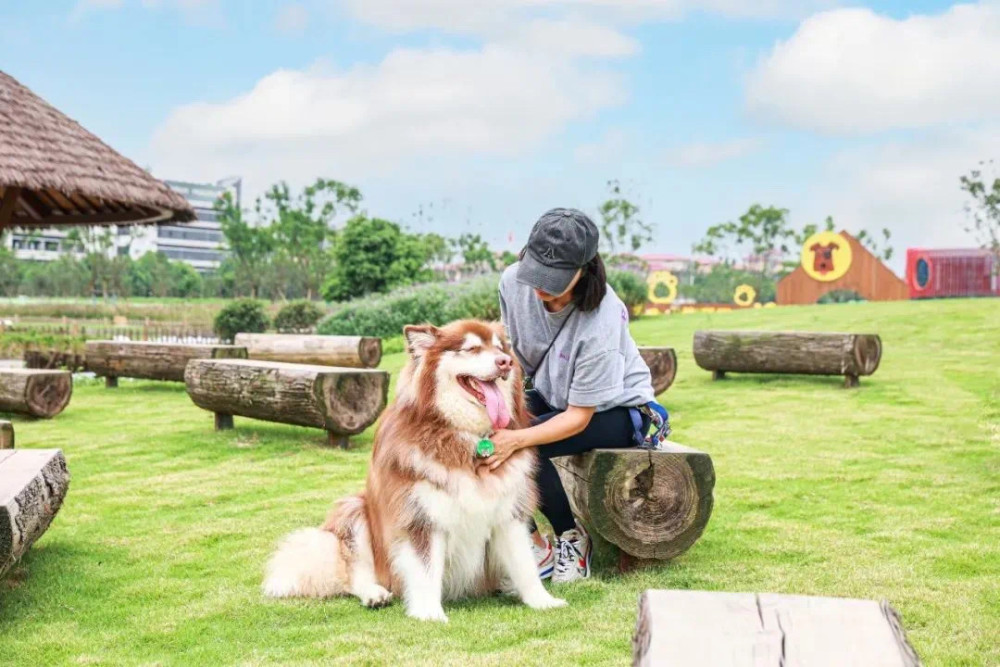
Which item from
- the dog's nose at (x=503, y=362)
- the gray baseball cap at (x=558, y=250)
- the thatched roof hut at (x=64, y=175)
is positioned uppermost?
the thatched roof hut at (x=64, y=175)

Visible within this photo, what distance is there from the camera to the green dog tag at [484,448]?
163 inches

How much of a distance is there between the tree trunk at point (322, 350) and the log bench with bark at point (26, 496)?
34.6 feet

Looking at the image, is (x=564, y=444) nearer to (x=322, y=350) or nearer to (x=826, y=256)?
(x=322, y=350)

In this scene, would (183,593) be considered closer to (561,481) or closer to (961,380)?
(561,481)

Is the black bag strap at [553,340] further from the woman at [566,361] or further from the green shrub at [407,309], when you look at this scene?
the green shrub at [407,309]

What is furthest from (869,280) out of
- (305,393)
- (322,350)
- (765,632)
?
(765,632)

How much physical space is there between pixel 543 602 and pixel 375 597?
28.6 inches

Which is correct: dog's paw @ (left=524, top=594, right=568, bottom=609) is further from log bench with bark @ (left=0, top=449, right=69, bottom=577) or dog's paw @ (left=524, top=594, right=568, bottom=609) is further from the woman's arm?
log bench with bark @ (left=0, top=449, right=69, bottom=577)

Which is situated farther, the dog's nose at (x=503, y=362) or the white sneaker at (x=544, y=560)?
the white sneaker at (x=544, y=560)

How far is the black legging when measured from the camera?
476 centimetres

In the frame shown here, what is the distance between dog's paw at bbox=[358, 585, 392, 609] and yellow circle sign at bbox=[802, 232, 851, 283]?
2954cm

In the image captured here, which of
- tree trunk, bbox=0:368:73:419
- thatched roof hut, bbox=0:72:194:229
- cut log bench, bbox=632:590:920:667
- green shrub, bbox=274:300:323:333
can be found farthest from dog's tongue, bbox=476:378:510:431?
green shrub, bbox=274:300:323:333

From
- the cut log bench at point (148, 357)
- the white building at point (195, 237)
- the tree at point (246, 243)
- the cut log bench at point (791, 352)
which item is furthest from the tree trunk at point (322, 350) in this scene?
the white building at point (195, 237)

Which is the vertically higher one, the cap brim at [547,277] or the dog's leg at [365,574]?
the cap brim at [547,277]
